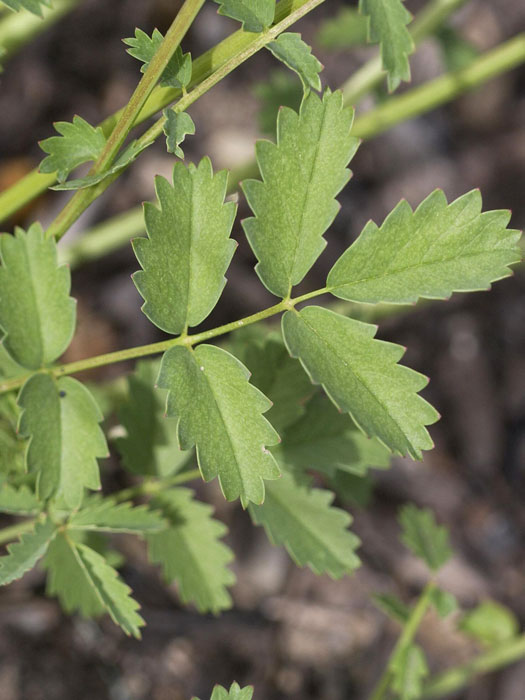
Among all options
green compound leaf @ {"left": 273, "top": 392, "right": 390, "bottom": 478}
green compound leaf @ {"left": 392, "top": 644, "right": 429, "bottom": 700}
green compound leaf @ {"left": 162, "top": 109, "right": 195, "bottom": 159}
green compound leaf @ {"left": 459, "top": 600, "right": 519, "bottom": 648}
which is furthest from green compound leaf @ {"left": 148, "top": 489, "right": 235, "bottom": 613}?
green compound leaf @ {"left": 459, "top": 600, "right": 519, "bottom": 648}

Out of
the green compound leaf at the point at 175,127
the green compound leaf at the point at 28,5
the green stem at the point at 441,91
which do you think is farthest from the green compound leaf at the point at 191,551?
the green stem at the point at 441,91

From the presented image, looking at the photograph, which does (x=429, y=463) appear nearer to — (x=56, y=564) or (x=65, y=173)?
(x=56, y=564)

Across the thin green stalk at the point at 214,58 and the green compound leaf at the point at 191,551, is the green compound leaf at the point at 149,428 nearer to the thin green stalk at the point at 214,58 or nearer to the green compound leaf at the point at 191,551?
the green compound leaf at the point at 191,551

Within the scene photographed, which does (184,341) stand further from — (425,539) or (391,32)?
(425,539)

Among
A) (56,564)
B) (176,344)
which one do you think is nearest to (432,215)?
(176,344)

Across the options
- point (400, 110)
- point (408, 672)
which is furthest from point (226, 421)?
point (400, 110)

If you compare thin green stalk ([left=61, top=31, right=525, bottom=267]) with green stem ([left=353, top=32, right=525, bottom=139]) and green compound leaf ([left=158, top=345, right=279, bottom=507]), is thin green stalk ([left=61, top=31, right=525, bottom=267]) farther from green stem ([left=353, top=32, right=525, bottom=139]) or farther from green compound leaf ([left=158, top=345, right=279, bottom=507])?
green compound leaf ([left=158, top=345, right=279, bottom=507])
